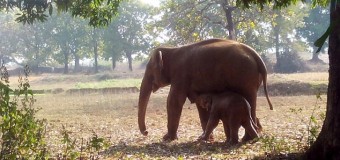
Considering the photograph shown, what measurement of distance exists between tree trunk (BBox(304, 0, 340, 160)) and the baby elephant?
8.27 ft

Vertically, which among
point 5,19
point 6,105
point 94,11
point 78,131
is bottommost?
point 78,131

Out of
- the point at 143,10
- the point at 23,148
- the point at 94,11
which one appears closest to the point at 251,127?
the point at 94,11

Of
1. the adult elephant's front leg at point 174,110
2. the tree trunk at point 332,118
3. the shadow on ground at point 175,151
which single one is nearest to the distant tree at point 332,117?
the tree trunk at point 332,118

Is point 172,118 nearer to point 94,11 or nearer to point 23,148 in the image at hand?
point 94,11

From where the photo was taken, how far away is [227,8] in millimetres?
24828

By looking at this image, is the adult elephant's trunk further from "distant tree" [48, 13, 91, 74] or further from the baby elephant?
"distant tree" [48, 13, 91, 74]

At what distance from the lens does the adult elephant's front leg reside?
9.25 meters

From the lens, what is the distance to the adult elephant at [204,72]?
28.3 ft

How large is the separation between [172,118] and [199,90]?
2.76 feet

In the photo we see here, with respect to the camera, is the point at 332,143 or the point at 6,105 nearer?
the point at 6,105

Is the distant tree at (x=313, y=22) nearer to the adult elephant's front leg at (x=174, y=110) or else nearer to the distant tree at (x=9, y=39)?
the distant tree at (x=9, y=39)

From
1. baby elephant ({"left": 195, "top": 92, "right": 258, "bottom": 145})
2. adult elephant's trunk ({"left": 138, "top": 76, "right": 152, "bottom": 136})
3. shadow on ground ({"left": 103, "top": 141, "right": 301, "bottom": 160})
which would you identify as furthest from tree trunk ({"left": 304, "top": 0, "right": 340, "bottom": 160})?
adult elephant's trunk ({"left": 138, "top": 76, "right": 152, "bottom": 136})

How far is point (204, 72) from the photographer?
29.6 ft

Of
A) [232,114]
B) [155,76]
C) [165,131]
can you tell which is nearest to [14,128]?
[232,114]
